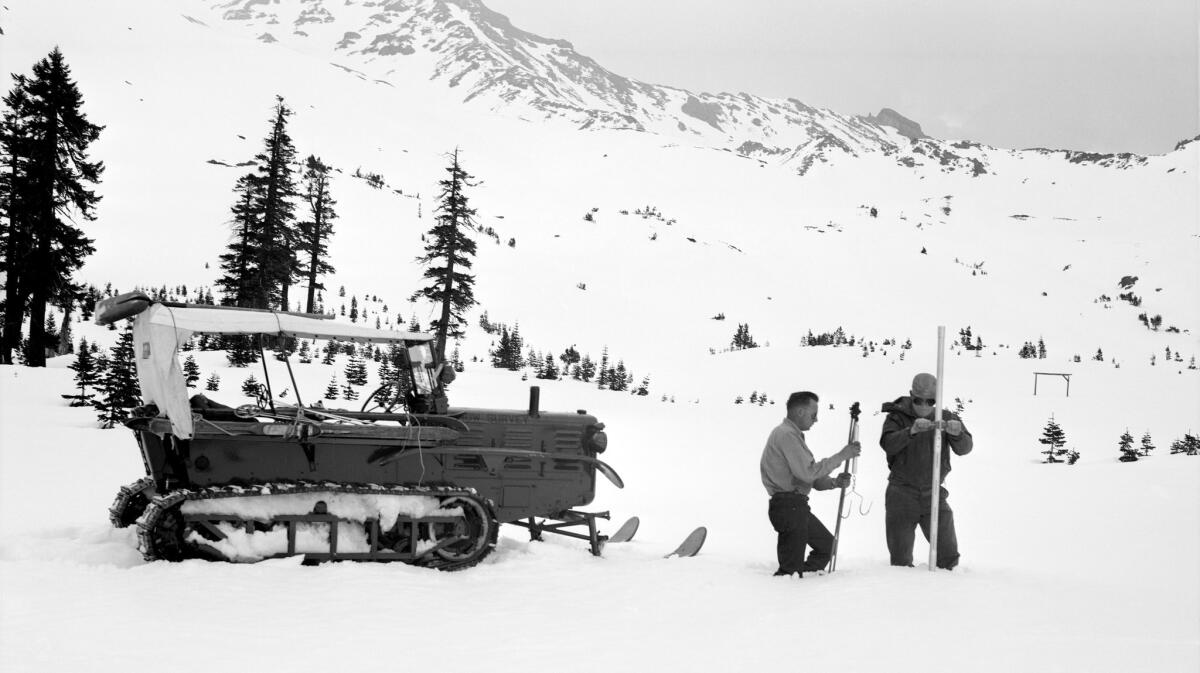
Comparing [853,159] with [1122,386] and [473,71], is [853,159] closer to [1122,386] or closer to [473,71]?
[1122,386]

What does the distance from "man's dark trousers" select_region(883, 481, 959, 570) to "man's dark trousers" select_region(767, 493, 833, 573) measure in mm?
642

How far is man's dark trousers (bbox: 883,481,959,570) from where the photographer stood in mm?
8047

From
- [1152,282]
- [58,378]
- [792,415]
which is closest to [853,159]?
[1152,282]

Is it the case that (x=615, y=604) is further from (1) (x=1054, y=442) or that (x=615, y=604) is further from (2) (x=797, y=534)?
(1) (x=1054, y=442)

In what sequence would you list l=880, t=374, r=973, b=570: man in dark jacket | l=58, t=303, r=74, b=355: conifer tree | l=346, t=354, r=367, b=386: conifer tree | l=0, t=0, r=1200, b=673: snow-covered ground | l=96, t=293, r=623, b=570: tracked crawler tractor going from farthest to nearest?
l=58, t=303, r=74, b=355: conifer tree → l=346, t=354, r=367, b=386: conifer tree → l=880, t=374, r=973, b=570: man in dark jacket → l=96, t=293, r=623, b=570: tracked crawler tractor → l=0, t=0, r=1200, b=673: snow-covered ground

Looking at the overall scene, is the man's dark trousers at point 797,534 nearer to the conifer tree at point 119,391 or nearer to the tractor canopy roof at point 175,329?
the tractor canopy roof at point 175,329

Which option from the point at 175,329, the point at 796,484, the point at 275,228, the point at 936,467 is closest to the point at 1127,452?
the point at 936,467

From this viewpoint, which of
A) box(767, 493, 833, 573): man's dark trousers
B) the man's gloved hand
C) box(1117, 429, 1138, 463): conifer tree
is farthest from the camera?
box(1117, 429, 1138, 463): conifer tree

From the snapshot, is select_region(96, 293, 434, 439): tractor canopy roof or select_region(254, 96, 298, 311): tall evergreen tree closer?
select_region(96, 293, 434, 439): tractor canopy roof

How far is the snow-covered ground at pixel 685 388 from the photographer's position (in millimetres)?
6180

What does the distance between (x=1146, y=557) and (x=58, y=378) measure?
2278cm

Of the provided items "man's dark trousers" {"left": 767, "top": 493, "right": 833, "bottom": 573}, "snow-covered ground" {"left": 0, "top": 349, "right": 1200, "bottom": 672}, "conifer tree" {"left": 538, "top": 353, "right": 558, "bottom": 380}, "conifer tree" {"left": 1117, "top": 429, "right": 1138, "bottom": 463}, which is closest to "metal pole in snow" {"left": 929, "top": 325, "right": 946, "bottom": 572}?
"snow-covered ground" {"left": 0, "top": 349, "right": 1200, "bottom": 672}

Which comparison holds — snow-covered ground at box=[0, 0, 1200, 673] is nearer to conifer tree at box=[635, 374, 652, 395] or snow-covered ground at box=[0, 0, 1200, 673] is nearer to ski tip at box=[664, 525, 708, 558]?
ski tip at box=[664, 525, 708, 558]

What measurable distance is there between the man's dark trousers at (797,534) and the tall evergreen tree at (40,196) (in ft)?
74.4
